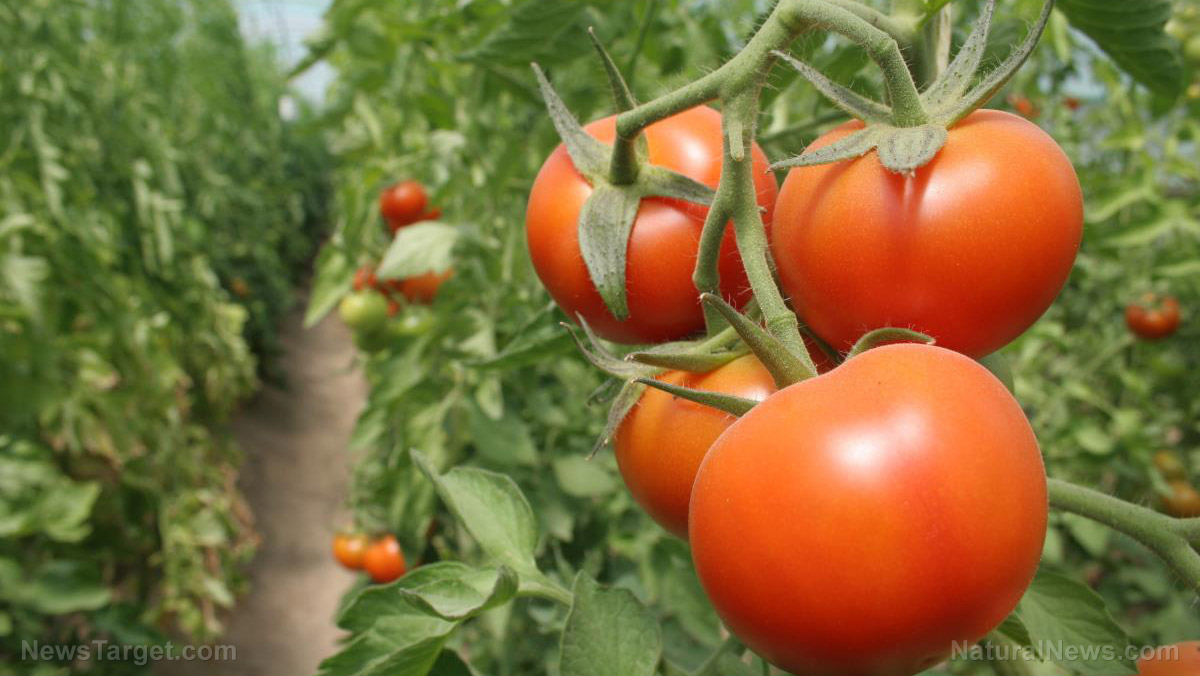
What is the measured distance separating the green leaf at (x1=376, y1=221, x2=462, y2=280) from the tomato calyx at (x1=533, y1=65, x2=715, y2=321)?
0.61 m

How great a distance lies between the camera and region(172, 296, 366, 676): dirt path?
2.95m

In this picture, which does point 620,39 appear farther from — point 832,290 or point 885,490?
point 885,490

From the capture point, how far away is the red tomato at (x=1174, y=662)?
1.57 feet

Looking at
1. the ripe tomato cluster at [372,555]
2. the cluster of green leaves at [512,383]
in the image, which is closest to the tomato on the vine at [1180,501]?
the cluster of green leaves at [512,383]

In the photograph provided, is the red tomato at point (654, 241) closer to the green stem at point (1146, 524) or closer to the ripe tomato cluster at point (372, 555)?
the green stem at point (1146, 524)

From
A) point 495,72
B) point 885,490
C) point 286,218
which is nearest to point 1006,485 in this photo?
point 885,490

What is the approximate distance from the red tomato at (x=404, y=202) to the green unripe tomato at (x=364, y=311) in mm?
343

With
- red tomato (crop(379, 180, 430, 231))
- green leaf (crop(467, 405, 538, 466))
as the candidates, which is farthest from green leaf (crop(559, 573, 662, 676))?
red tomato (crop(379, 180, 430, 231))

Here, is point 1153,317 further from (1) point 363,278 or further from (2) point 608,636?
(2) point 608,636

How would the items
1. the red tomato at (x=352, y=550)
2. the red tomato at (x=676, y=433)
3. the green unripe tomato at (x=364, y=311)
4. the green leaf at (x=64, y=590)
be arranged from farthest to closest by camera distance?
the red tomato at (x=352, y=550)
the green unripe tomato at (x=364, y=311)
the green leaf at (x=64, y=590)
the red tomato at (x=676, y=433)

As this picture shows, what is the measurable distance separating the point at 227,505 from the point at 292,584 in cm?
49

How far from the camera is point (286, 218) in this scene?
6980mm

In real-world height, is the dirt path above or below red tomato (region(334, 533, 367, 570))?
below

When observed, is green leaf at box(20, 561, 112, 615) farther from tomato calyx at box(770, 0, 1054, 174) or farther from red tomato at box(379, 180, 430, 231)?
tomato calyx at box(770, 0, 1054, 174)
